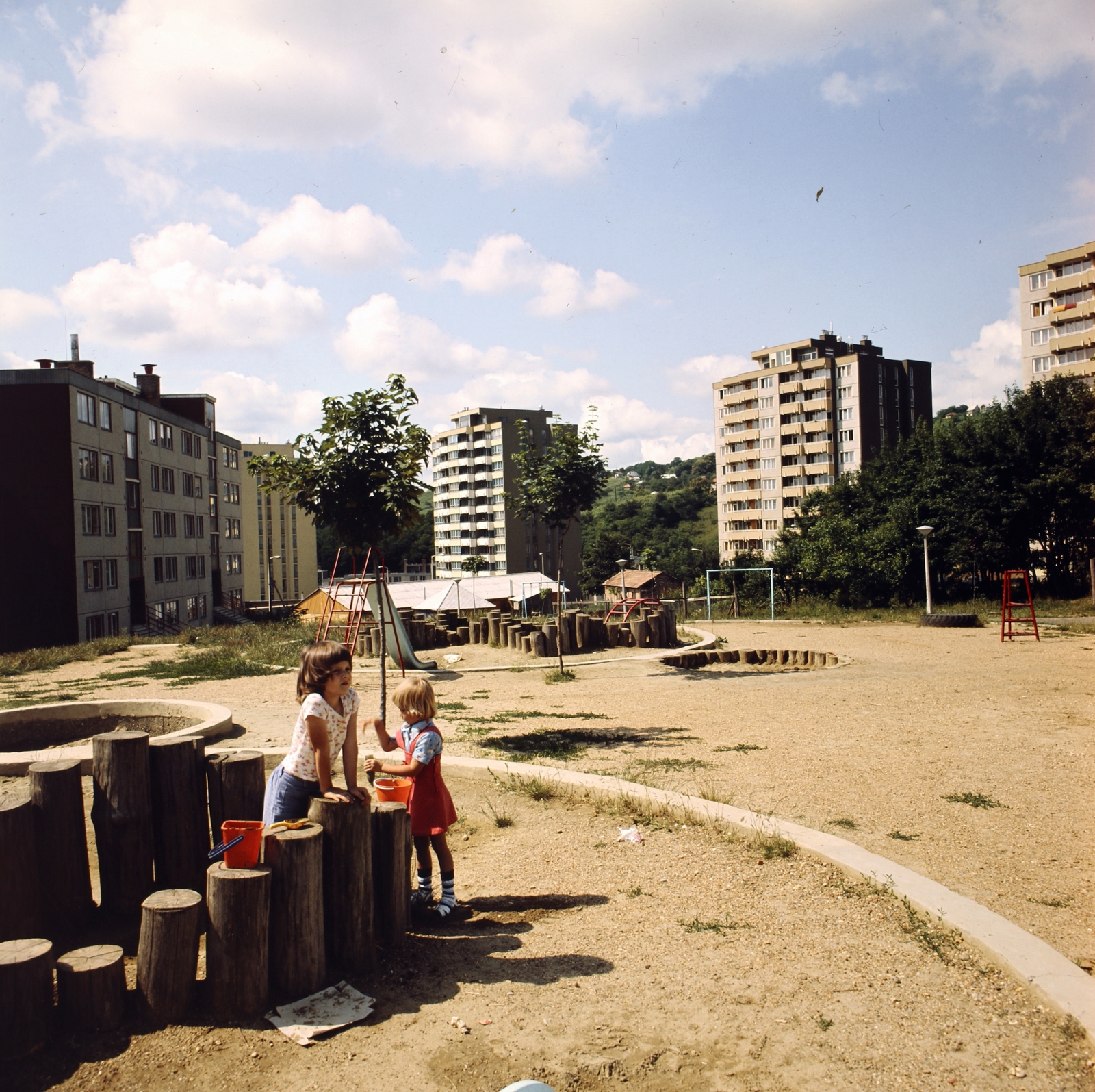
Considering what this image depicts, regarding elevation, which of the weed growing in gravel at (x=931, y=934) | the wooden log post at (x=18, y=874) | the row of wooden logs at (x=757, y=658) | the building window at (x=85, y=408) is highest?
the building window at (x=85, y=408)

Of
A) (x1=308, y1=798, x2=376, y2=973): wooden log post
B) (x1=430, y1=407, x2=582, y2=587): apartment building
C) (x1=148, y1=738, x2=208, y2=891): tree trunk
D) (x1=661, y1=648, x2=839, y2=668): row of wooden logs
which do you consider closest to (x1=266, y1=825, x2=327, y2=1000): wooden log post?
(x1=308, y1=798, x2=376, y2=973): wooden log post

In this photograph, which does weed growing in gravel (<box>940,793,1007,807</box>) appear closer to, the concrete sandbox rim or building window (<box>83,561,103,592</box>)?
the concrete sandbox rim

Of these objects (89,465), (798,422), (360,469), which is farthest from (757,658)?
(798,422)

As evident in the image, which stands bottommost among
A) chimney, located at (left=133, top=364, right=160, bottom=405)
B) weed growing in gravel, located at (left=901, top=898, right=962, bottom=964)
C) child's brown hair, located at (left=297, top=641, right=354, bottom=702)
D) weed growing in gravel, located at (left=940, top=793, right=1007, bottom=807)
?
weed growing in gravel, located at (left=940, top=793, right=1007, bottom=807)

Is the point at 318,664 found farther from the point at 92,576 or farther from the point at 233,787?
the point at 92,576

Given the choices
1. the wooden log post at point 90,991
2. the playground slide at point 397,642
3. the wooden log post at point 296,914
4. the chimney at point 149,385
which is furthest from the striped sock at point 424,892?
the chimney at point 149,385

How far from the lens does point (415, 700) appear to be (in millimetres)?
4906

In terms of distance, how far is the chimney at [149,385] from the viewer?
5238cm

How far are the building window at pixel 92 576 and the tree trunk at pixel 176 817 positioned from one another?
37363 mm

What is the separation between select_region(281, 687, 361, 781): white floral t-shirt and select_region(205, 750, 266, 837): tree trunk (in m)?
0.66

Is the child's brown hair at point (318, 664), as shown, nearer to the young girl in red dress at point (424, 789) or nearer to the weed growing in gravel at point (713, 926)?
the young girl in red dress at point (424, 789)

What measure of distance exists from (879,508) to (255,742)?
118 ft

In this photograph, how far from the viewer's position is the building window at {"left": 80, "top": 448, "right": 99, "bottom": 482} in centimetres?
3809

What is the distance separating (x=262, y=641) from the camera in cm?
2127
